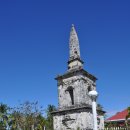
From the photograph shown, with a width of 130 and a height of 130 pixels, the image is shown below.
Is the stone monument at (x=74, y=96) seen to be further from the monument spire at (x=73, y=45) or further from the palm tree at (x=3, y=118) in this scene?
the palm tree at (x=3, y=118)

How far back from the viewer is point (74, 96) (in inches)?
932

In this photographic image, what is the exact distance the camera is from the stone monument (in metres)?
22.6

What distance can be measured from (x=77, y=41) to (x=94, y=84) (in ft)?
13.6

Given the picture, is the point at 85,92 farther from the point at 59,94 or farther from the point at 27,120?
the point at 27,120

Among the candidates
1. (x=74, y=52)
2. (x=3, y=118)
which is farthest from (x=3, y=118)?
(x=74, y=52)

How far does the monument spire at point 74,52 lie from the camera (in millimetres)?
25453

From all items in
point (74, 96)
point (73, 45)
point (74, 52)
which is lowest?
point (74, 96)

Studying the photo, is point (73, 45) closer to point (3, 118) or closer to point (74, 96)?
point (74, 96)

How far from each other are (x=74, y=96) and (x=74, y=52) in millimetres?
4342

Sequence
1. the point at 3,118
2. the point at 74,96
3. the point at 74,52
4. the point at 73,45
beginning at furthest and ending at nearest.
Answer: the point at 3,118
the point at 73,45
the point at 74,52
the point at 74,96

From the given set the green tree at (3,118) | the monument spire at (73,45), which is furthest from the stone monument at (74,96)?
the green tree at (3,118)

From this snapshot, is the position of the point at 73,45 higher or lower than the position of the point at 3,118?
higher

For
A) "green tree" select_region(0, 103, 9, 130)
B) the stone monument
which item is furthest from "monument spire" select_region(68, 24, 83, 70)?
"green tree" select_region(0, 103, 9, 130)

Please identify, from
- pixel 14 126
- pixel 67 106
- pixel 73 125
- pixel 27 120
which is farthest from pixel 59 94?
pixel 14 126
